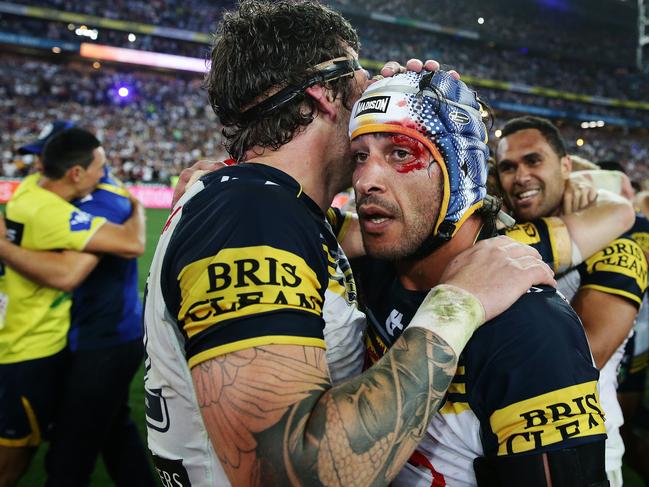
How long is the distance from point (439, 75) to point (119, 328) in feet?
9.02

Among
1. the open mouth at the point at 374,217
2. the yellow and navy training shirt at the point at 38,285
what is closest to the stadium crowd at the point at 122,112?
the yellow and navy training shirt at the point at 38,285

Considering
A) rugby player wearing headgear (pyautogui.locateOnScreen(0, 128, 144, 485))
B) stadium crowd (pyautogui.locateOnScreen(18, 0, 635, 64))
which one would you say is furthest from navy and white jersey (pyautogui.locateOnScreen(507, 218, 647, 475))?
stadium crowd (pyautogui.locateOnScreen(18, 0, 635, 64))

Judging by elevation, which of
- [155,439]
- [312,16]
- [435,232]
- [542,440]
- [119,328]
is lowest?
[119,328]

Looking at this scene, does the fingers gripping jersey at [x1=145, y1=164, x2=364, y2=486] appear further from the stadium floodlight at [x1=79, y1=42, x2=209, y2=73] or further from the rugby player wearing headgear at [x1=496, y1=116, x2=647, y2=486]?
the stadium floodlight at [x1=79, y1=42, x2=209, y2=73]

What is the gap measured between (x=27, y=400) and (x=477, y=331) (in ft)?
9.51

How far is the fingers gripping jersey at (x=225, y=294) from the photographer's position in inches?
49.0

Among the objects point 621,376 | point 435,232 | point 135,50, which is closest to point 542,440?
point 435,232

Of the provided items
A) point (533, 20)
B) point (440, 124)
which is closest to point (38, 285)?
point (440, 124)

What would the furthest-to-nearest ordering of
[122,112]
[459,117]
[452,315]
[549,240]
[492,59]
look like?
[492,59] < [122,112] < [549,240] < [459,117] < [452,315]

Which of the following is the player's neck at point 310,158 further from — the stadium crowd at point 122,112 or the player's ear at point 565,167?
A: the stadium crowd at point 122,112

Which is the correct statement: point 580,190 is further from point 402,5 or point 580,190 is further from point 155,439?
point 402,5

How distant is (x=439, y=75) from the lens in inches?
76.2

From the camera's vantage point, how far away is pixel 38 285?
3.40 meters

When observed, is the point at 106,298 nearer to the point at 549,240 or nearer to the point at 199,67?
the point at 549,240
